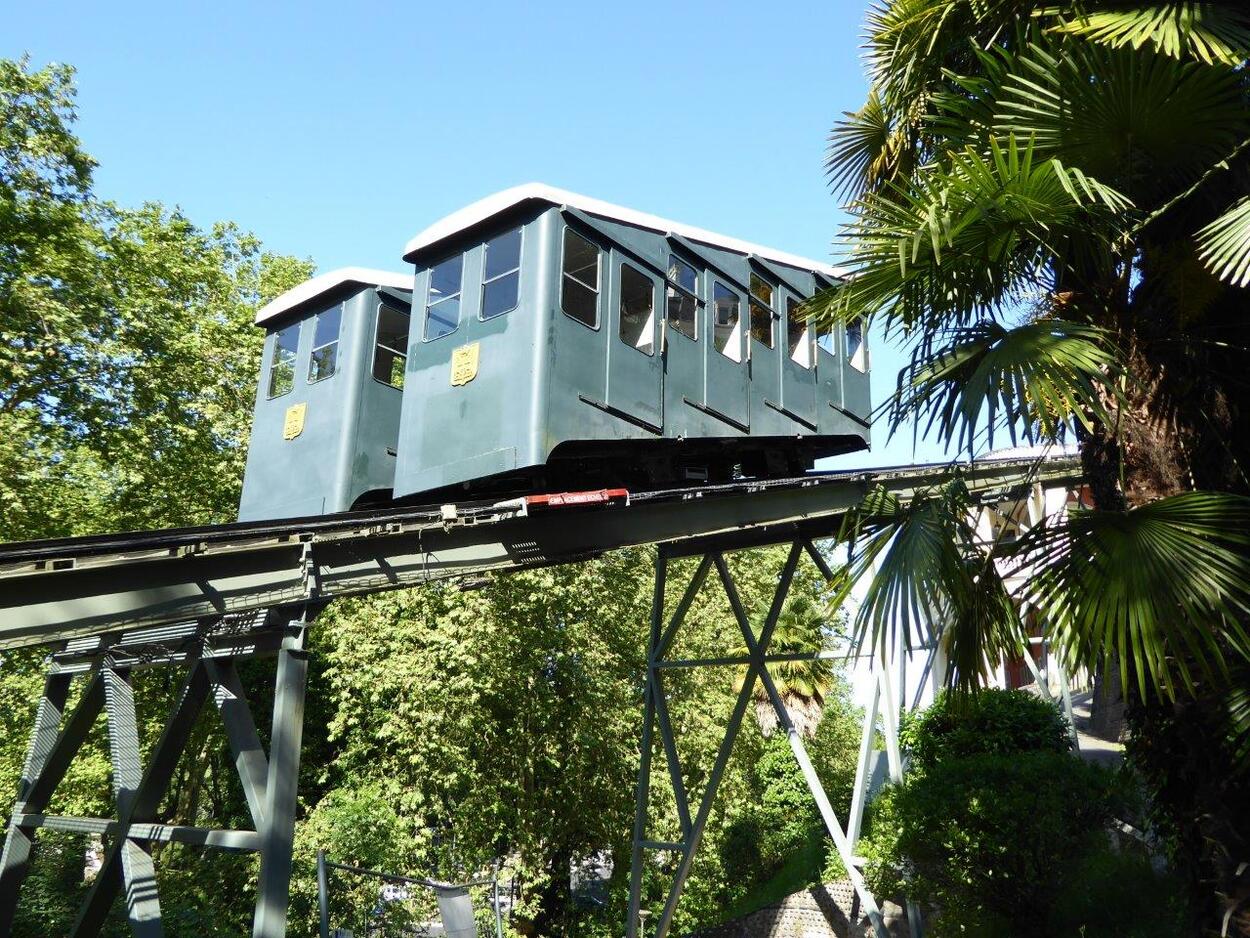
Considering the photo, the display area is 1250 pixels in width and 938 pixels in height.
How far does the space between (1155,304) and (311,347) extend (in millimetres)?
7291

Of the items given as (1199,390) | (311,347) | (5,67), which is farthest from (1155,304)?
(5,67)

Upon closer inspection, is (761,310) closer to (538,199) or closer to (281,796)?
(538,199)

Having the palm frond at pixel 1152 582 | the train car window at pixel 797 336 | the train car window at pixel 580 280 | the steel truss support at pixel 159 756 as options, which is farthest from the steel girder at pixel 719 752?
the steel truss support at pixel 159 756

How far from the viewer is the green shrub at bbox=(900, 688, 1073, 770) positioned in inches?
473

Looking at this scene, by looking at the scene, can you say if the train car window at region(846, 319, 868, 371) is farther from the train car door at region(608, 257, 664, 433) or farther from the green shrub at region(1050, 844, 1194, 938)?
the green shrub at region(1050, 844, 1194, 938)

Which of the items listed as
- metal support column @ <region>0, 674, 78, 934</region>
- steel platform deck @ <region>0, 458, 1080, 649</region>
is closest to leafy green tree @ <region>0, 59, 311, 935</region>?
metal support column @ <region>0, 674, 78, 934</region>

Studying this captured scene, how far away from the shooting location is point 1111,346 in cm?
532

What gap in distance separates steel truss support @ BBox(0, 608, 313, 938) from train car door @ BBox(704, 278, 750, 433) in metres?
4.89

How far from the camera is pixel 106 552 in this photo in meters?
4.93

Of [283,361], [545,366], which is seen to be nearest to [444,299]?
[545,366]

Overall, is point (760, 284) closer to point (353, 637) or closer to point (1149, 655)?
point (1149, 655)

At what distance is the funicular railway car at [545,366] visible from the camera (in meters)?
7.98

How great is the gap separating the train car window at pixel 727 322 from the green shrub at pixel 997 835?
4640mm

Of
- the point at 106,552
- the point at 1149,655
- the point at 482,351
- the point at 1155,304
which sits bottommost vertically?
the point at 1149,655
